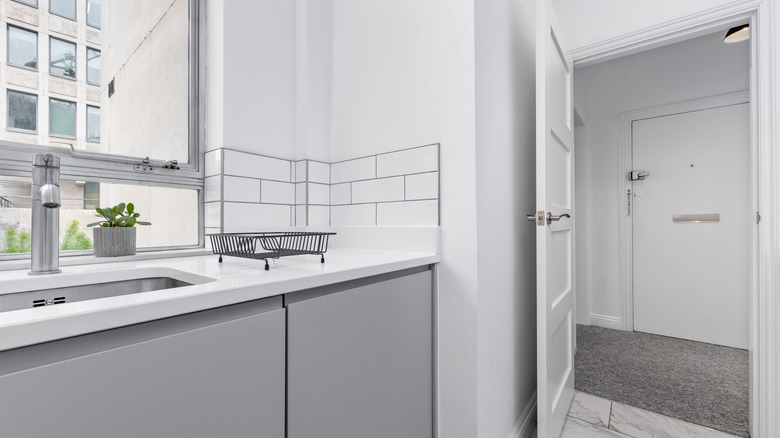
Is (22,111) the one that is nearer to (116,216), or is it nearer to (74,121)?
(74,121)

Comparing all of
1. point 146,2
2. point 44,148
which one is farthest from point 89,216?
point 146,2

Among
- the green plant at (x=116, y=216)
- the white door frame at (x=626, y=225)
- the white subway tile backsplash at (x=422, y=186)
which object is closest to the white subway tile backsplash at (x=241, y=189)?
the green plant at (x=116, y=216)

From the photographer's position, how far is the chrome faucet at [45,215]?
77 cm

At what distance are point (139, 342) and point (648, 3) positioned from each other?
7.27ft

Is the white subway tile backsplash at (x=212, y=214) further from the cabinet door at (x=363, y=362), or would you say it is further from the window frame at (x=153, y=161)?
the cabinet door at (x=363, y=362)

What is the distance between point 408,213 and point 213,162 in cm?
74

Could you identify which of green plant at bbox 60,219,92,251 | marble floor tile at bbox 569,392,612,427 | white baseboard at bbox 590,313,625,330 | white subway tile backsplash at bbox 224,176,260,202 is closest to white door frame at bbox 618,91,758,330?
white baseboard at bbox 590,313,625,330

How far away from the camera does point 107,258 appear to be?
40.9 inches

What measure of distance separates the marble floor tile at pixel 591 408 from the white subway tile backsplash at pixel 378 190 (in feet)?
4.68

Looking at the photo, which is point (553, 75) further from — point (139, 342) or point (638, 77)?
point (638, 77)

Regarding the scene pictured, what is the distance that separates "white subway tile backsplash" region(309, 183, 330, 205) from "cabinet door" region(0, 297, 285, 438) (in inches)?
32.6

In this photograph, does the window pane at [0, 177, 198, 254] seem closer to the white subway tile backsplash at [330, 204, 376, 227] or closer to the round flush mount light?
the white subway tile backsplash at [330, 204, 376, 227]

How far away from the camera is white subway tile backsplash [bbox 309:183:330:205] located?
146cm

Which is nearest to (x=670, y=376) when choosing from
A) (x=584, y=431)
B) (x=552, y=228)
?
(x=584, y=431)
